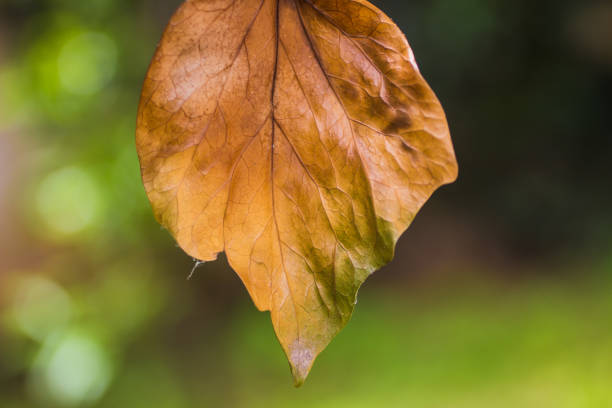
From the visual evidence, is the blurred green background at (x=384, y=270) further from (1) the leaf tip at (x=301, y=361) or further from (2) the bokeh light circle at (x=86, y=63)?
(1) the leaf tip at (x=301, y=361)

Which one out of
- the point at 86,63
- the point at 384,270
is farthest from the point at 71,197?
the point at 384,270

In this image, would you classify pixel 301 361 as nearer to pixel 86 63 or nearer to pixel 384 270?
pixel 86 63

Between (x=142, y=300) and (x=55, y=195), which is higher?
(x=55, y=195)

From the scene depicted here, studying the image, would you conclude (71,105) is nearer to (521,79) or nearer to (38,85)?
(38,85)

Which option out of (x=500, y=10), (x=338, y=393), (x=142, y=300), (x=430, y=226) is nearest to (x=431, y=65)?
(x=500, y=10)

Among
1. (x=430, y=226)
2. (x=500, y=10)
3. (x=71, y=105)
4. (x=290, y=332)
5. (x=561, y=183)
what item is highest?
(x=290, y=332)

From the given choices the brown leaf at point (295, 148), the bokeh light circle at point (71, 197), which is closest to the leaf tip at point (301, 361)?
the brown leaf at point (295, 148)
